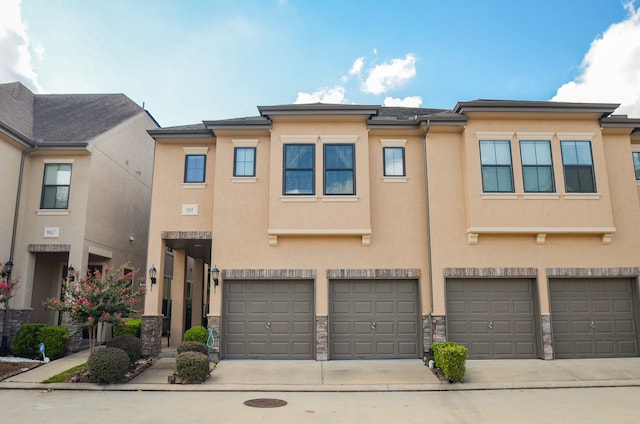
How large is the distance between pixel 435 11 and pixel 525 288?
8.72m

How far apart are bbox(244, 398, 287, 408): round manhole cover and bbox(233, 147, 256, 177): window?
21.0ft

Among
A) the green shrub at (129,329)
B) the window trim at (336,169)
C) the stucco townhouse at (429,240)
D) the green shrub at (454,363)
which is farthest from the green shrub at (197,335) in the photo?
the green shrub at (454,363)

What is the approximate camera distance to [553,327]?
12.9 m

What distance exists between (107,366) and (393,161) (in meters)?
9.02

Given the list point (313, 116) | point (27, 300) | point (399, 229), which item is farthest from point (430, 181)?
point (27, 300)

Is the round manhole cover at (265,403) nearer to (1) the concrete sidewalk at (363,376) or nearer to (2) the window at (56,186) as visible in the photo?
(1) the concrete sidewalk at (363,376)

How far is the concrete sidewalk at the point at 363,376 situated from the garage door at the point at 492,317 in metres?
0.38

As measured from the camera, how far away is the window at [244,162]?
13.7 meters

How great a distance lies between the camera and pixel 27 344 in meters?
13.1

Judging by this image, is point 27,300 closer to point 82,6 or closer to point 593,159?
point 82,6

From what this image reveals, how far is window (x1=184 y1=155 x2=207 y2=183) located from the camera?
14.1 m

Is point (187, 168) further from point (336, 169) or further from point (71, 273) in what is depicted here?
point (71, 273)

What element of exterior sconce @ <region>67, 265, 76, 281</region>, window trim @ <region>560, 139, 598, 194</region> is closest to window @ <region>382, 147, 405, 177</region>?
window trim @ <region>560, 139, 598, 194</region>

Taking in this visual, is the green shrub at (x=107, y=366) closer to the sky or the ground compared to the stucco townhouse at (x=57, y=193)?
closer to the ground
